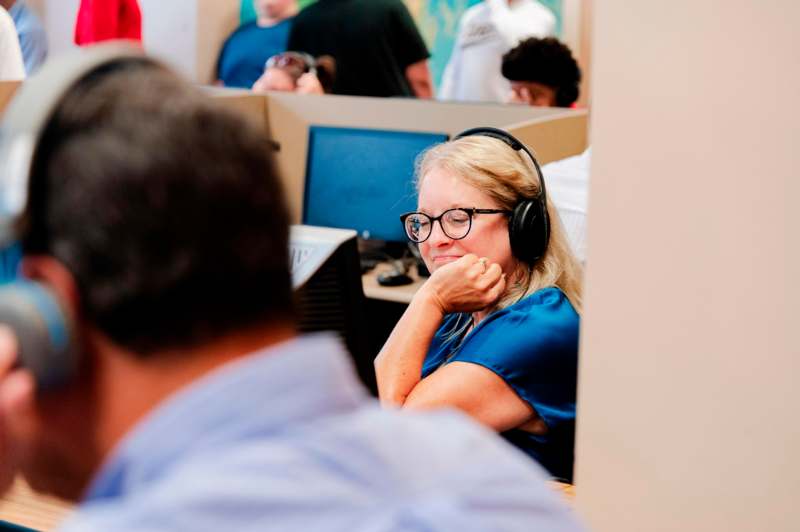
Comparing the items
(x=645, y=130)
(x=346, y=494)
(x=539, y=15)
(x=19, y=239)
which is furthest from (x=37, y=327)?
(x=539, y=15)

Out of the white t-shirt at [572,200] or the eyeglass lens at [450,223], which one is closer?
the eyeglass lens at [450,223]

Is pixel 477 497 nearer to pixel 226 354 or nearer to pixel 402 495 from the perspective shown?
pixel 402 495

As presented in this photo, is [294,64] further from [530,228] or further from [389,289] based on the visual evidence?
[530,228]

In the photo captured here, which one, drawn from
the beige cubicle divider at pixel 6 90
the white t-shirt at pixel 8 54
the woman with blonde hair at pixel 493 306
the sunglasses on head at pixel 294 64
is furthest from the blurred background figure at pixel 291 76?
the woman with blonde hair at pixel 493 306

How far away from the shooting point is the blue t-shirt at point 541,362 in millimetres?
1461

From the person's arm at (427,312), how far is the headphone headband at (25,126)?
0.99m

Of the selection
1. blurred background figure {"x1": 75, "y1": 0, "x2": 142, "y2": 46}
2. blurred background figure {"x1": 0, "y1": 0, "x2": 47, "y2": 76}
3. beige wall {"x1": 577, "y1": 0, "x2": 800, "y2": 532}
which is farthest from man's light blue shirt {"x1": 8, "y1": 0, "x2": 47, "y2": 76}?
beige wall {"x1": 577, "y1": 0, "x2": 800, "y2": 532}

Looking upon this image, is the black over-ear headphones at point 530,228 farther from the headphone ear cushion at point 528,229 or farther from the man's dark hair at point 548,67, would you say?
the man's dark hair at point 548,67

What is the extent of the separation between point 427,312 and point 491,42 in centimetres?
329

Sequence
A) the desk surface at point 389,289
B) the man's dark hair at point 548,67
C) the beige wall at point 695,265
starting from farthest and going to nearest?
the man's dark hair at point 548,67
the desk surface at point 389,289
the beige wall at point 695,265

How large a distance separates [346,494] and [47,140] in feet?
0.77

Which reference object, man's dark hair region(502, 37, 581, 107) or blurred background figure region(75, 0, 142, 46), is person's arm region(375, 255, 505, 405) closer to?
man's dark hair region(502, 37, 581, 107)

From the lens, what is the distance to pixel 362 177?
10.6ft

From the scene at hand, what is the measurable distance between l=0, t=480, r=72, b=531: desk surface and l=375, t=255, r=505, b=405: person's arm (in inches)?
18.5
